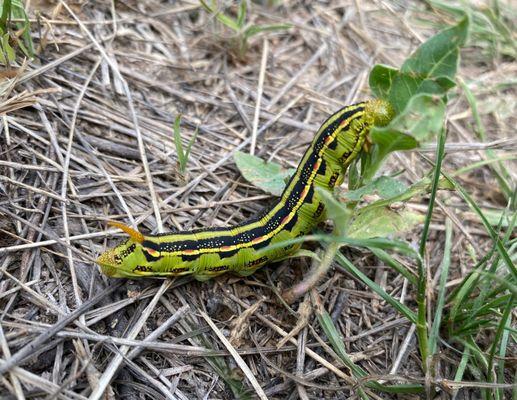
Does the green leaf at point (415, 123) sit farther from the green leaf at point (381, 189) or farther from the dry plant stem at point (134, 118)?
the dry plant stem at point (134, 118)

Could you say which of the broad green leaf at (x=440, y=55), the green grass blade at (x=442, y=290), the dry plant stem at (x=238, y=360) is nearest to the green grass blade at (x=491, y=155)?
the green grass blade at (x=442, y=290)

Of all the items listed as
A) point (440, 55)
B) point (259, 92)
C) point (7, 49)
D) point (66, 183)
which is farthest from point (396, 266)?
point (7, 49)

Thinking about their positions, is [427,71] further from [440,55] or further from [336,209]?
[336,209]

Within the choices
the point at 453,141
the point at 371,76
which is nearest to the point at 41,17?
the point at 371,76

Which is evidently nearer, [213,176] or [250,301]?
[250,301]

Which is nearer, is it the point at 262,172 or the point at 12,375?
the point at 12,375

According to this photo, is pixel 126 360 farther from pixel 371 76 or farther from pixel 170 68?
pixel 170 68

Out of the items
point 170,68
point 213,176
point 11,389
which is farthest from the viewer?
point 170,68
